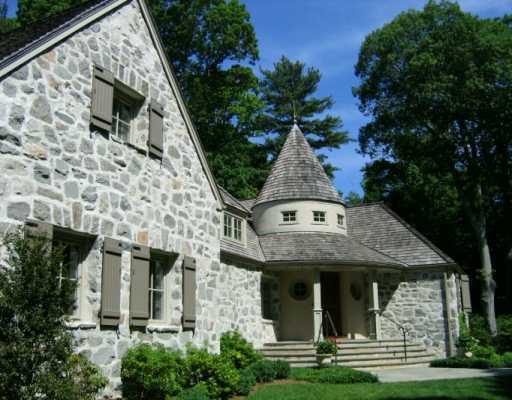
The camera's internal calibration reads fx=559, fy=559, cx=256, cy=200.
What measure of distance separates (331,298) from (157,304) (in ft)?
37.8

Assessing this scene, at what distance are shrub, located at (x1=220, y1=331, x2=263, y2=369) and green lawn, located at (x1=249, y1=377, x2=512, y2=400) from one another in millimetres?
1471

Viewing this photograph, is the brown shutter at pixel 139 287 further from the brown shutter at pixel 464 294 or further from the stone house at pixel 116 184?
the brown shutter at pixel 464 294

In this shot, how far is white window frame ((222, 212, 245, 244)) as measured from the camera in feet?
58.4

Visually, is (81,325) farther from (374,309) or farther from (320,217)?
(320,217)

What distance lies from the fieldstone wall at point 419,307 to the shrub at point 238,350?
28.0 ft

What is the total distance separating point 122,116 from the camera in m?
10.6

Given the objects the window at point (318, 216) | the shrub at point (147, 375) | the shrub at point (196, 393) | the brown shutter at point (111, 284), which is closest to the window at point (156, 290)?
the shrub at point (147, 375)

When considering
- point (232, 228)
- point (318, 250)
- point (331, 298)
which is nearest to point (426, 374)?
point (318, 250)

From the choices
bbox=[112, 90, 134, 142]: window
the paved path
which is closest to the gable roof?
bbox=[112, 90, 134, 142]: window

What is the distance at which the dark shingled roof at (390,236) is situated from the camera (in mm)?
21370

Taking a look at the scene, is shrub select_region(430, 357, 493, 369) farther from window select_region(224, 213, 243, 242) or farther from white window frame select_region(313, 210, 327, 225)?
window select_region(224, 213, 243, 242)

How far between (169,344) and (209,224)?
2964 mm

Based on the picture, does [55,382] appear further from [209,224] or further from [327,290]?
[327,290]

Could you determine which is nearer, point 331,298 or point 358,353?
point 358,353
